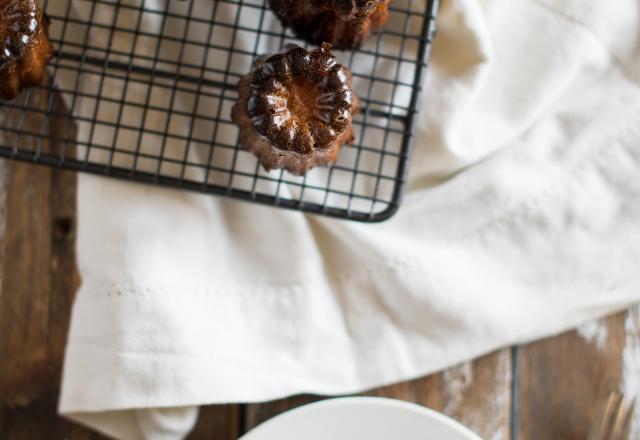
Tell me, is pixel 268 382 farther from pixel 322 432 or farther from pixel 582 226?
pixel 582 226

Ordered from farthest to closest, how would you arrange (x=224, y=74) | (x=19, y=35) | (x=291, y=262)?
(x=291, y=262), (x=224, y=74), (x=19, y=35)

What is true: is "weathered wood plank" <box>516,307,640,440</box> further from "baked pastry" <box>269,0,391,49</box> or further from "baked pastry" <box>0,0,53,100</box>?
"baked pastry" <box>0,0,53,100</box>

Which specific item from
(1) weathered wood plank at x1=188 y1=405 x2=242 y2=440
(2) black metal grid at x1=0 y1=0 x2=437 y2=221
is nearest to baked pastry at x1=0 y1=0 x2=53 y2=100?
(2) black metal grid at x1=0 y1=0 x2=437 y2=221

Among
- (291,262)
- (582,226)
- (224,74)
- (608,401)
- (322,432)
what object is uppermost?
(224,74)

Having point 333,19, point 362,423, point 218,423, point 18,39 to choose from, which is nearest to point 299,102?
point 333,19

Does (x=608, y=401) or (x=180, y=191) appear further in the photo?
(x=608, y=401)

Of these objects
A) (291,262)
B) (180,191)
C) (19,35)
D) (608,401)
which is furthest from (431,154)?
(19,35)

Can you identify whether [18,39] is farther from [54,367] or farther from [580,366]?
[580,366]

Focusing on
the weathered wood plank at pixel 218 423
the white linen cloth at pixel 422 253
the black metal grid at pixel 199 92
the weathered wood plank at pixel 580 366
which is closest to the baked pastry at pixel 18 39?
the black metal grid at pixel 199 92
